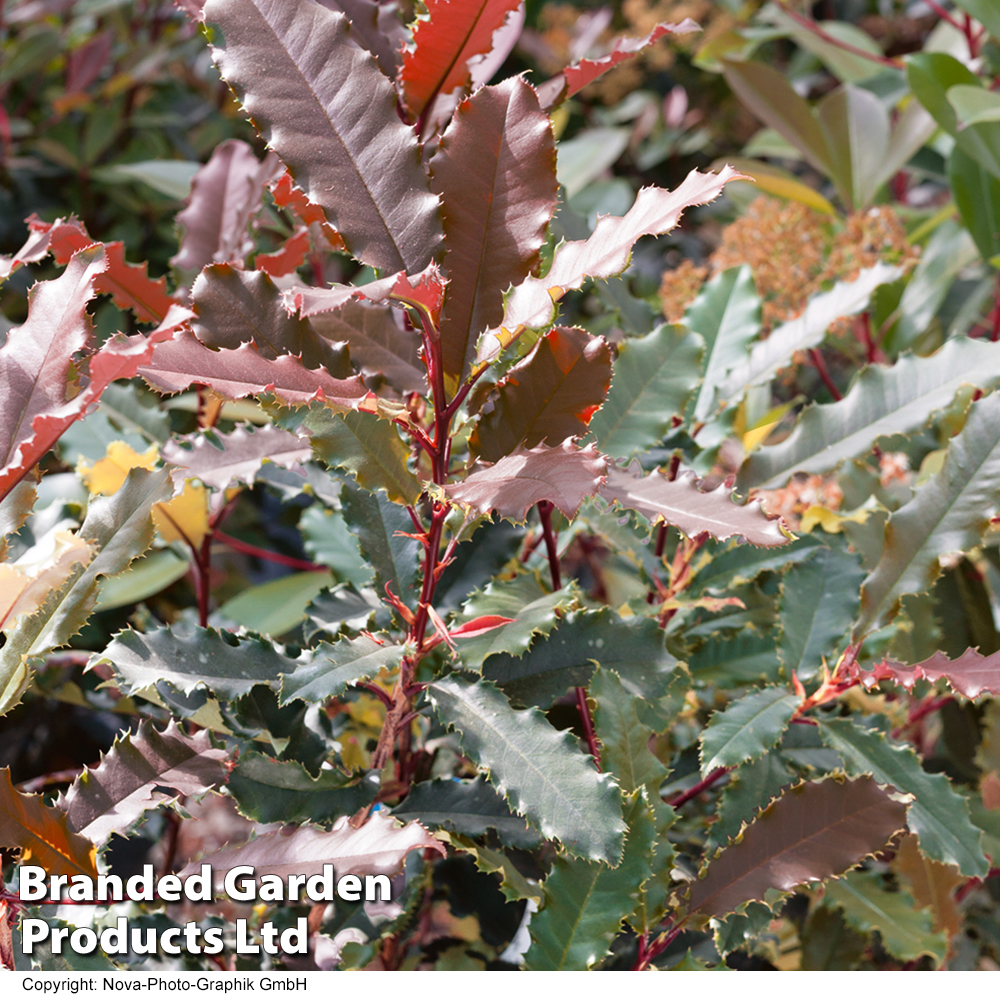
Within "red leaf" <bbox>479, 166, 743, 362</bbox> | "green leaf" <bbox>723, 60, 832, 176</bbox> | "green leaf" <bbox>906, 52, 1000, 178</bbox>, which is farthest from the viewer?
"green leaf" <bbox>723, 60, 832, 176</bbox>

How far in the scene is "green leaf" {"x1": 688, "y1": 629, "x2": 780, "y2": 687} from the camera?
0.74 metres

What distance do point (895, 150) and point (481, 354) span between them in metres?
0.98

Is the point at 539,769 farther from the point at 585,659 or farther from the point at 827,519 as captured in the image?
the point at 827,519

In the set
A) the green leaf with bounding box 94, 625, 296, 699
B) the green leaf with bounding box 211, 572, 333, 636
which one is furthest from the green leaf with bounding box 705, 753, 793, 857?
the green leaf with bounding box 211, 572, 333, 636

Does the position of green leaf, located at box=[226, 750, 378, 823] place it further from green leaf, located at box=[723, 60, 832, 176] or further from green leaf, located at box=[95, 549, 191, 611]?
green leaf, located at box=[723, 60, 832, 176]

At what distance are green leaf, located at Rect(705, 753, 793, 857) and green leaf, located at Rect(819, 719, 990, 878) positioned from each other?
48 mm

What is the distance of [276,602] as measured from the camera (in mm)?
1077

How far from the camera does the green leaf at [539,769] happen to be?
1.60 ft

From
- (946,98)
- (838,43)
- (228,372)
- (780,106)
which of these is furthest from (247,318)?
(838,43)

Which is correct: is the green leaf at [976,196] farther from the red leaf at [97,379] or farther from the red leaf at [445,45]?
the red leaf at [97,379]

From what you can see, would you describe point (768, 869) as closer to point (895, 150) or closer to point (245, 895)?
point (245, 895)

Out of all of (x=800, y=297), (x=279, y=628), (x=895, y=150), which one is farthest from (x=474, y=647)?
(x=895, y=150)

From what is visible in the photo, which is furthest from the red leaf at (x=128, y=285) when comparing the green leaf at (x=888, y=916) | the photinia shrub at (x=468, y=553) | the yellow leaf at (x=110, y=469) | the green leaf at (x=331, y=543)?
the green leaf at (x=888, y=916)

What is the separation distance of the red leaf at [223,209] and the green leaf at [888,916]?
0.76 meters
